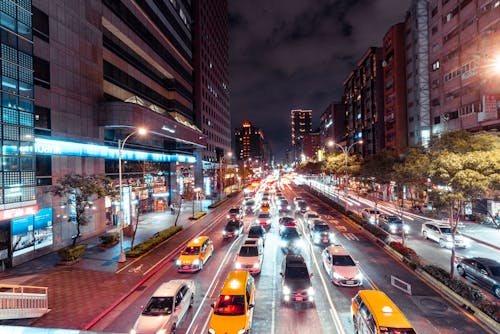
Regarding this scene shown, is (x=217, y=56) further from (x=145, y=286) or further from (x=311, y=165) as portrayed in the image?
(x=145, y=286)

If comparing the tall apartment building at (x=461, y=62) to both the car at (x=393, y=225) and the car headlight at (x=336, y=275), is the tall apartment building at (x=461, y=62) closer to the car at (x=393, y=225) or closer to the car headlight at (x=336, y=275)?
the car at (x=393, y=225)

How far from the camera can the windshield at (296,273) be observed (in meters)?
14.6

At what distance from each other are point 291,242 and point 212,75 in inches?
2928

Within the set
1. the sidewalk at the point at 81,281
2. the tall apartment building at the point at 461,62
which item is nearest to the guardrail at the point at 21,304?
the sidewalk at the point at 81,281

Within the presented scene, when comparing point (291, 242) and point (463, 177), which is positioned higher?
point (463, 177)

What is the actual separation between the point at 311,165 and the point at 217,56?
55.3 meters

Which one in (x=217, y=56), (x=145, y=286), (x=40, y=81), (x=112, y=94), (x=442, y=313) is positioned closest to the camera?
(x=442, y=313)

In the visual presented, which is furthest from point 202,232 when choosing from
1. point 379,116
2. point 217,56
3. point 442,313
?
point 217,56

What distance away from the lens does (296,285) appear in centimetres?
1405

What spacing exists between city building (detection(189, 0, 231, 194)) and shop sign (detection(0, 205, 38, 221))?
51.4m

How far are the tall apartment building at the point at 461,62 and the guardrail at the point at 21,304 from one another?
42.7 m

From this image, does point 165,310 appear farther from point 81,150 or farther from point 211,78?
point 211,78

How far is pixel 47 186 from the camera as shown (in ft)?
76.7

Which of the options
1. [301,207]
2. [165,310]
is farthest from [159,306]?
[301,207]
